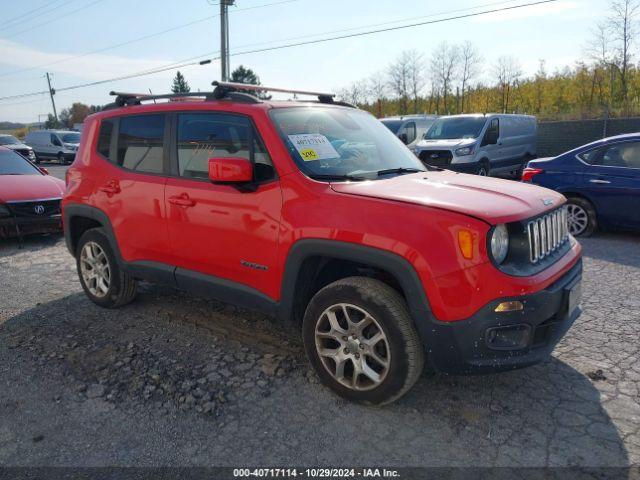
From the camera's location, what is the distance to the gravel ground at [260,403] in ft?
8.52

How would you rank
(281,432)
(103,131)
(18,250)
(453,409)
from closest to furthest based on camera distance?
(281,432), (453,409), (103,131), (18,250)

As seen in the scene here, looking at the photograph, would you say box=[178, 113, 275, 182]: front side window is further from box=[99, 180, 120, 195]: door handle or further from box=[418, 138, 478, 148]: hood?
box=[418, 138, 478, 148]: hood

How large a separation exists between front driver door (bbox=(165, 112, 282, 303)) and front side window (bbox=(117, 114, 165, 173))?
211 mm

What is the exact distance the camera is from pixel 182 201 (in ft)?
12.1

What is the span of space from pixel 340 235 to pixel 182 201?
1.42 meters

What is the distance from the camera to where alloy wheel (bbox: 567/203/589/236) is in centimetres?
728

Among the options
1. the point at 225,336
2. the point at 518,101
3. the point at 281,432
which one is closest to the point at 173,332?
the point at 225,336

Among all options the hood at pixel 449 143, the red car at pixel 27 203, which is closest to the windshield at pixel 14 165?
the red car at pixel 27 203

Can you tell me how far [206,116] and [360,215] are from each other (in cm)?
159

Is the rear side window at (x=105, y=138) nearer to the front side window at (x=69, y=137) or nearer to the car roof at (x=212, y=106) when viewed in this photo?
the car roof at (x=212, y=106)

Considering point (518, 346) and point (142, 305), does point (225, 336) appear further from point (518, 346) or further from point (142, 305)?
point (518, 346)

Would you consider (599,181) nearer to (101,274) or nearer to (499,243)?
(499,243)

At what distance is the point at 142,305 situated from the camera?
4.77 meters

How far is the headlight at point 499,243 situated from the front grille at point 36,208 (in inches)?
270
